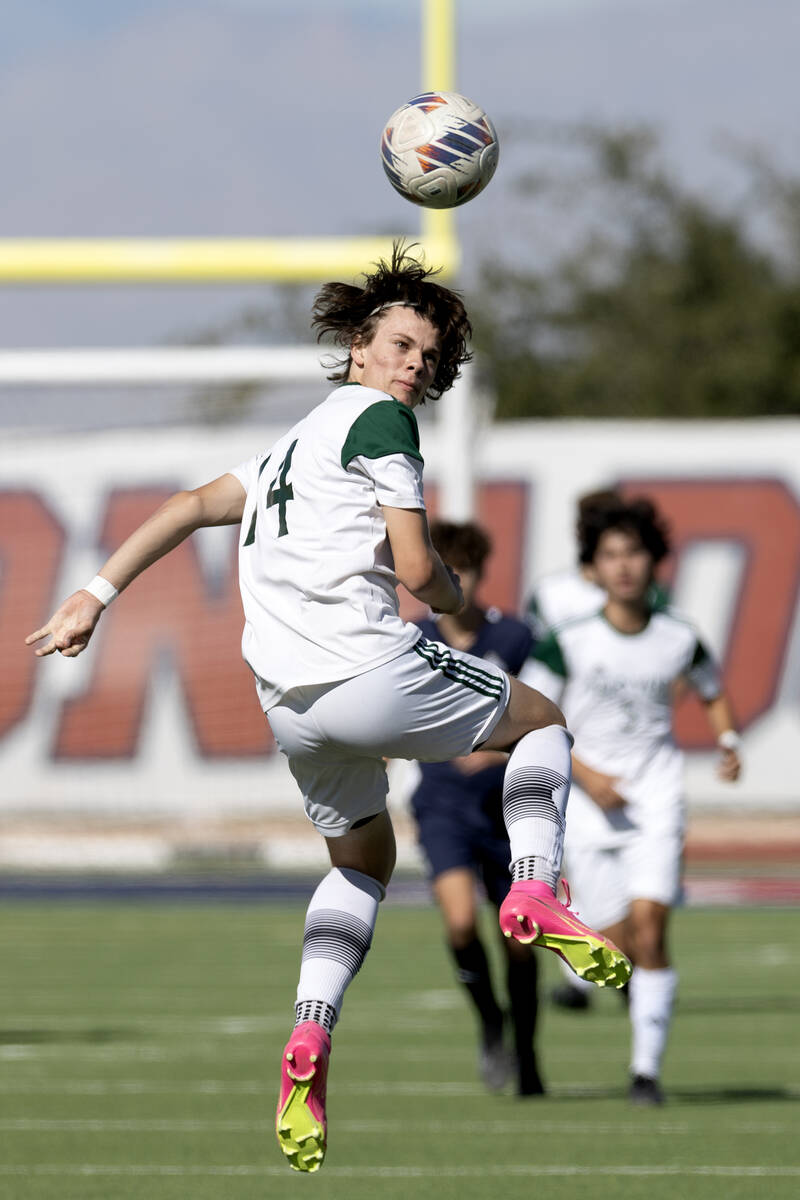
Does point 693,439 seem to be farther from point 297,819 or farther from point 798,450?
point 297,819

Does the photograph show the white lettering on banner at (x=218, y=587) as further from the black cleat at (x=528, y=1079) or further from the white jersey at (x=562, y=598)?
the black cleat at (x=528, y=1079)

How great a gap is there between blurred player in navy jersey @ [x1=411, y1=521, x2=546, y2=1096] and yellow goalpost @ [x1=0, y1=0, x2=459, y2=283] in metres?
8.83

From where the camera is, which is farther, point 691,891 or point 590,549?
point 691,891

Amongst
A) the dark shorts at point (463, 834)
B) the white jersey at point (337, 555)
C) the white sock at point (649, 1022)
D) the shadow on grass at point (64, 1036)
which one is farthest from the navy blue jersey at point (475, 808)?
the white jersey at point (337, 555)

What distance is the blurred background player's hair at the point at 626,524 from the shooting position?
857 cm

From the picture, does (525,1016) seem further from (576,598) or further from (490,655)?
(576,598)

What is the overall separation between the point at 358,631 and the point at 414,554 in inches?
9.3

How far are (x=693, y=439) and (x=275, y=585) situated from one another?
18802 millimetres

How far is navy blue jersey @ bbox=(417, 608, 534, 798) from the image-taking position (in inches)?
338

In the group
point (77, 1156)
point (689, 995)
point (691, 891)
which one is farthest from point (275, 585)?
point (691, 891)

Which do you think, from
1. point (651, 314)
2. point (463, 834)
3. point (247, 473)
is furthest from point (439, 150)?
point (651, 314)

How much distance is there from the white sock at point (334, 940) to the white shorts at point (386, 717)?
30cm

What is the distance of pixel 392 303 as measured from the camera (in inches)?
219

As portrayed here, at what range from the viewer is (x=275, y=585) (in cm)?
539
